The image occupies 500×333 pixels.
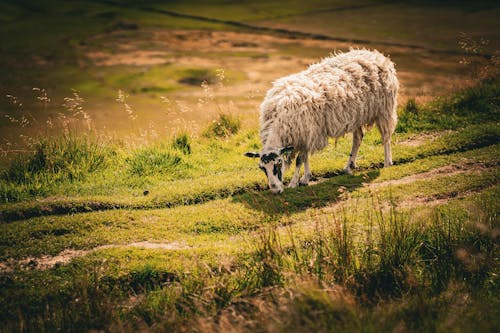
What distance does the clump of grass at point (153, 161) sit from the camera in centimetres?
1110

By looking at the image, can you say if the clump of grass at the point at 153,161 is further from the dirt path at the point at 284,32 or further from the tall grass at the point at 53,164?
the dirt path at the point at 284,32

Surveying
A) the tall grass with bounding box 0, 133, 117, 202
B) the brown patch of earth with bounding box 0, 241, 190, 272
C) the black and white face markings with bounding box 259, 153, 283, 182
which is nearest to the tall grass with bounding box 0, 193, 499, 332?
the brown patch of earth with bounding box 0, 241, 190, 272

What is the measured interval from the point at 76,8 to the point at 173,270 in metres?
34.4

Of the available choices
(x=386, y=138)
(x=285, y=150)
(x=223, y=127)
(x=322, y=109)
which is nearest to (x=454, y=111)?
(x=386, y=138)

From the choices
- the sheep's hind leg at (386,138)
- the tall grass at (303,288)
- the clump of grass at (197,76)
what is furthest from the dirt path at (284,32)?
the tall grass at (303,288)

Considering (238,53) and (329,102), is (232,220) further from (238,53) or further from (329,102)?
(238,53)

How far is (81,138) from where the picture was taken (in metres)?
11.7

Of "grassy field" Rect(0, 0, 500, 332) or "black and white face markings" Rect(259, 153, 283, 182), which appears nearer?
"grassy field" Rect(0, 0, 500, 332)

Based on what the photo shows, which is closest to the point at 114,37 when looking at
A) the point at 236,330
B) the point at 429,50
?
the point at 429,50

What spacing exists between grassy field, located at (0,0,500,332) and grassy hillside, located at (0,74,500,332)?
0.03 metres

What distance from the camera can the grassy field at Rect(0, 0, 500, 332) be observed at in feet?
17.7

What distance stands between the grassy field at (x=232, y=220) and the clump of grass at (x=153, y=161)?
4cm

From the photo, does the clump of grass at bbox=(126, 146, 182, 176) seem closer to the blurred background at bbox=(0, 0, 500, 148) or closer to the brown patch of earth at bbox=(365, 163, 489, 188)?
the blurred background at bbox=(0, 0, 500, 148)

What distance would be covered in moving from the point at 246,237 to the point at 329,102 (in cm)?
343
